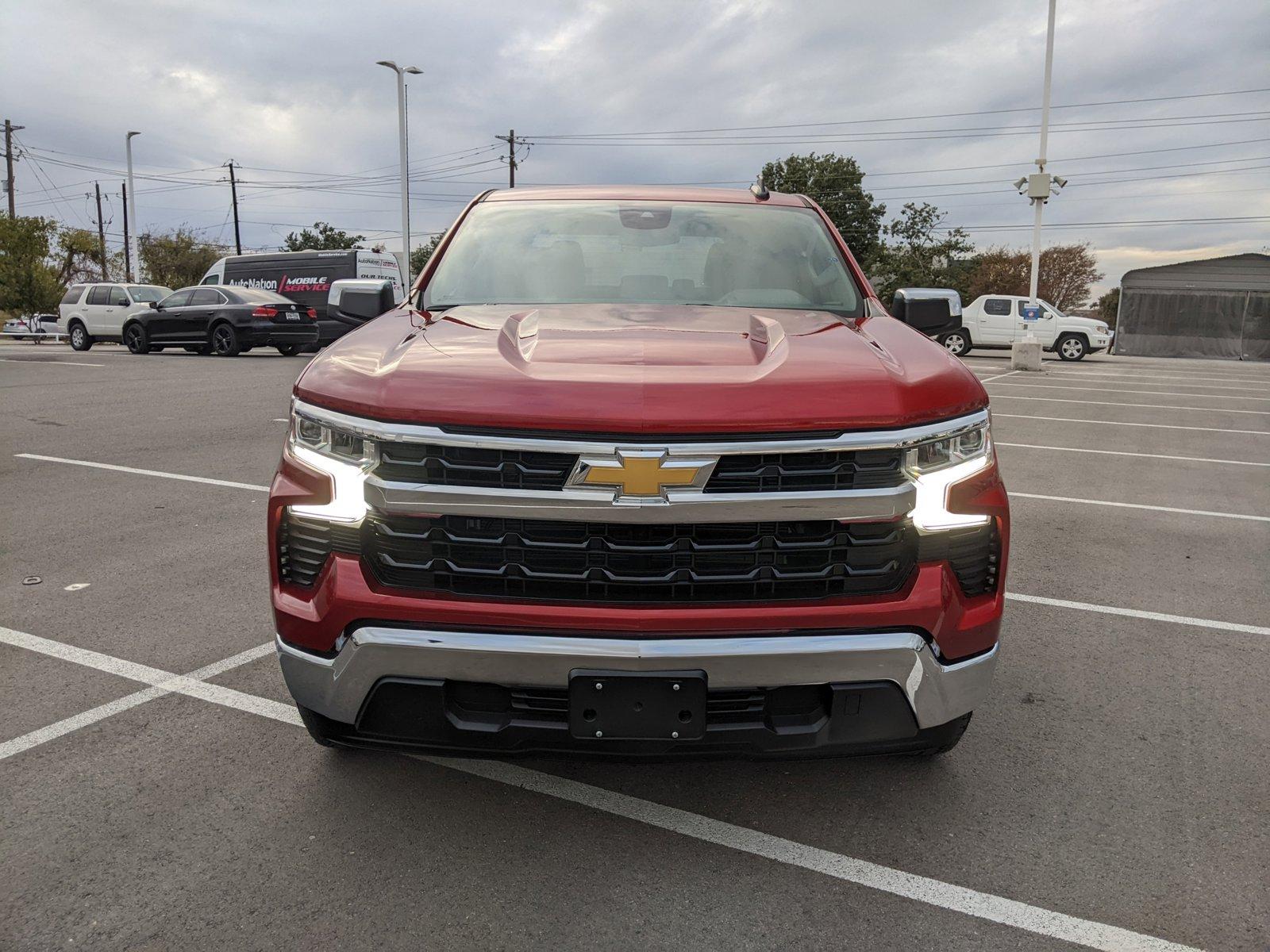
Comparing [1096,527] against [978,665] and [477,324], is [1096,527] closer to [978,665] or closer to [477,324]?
[978,665]

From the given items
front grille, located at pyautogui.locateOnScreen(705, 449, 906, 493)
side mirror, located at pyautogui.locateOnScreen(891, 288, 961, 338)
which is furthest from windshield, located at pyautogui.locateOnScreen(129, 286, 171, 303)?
front grille, located at pyautogui.locateOnScreen(705, 449, 906, 493)

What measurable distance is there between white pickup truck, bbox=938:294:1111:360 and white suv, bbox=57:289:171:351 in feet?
69.6

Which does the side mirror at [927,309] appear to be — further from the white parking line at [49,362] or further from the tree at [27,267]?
the tree at [27,267]

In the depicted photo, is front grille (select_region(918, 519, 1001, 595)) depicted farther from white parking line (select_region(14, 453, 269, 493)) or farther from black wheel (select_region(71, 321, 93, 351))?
black wheel (select_region(71, 321, 93, 351))

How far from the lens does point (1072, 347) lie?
2762 centimetres

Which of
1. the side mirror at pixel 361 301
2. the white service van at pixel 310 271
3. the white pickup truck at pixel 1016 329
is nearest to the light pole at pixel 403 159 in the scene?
the white service van at pixel 310 271

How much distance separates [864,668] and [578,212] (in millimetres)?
2336

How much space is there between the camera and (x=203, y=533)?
573 centimetres

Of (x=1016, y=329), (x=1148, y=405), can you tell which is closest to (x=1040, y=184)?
(x=1016, y=329)

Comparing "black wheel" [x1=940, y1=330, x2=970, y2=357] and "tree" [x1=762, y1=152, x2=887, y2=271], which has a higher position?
"tree" [x1=762, y1=152, x2=887, y2=271]

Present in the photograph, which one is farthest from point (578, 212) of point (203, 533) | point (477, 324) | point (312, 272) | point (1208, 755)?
point (312, 272)

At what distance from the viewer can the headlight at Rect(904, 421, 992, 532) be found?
2.27 m

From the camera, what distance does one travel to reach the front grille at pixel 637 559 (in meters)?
2.20

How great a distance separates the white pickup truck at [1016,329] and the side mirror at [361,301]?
24.9 meters
